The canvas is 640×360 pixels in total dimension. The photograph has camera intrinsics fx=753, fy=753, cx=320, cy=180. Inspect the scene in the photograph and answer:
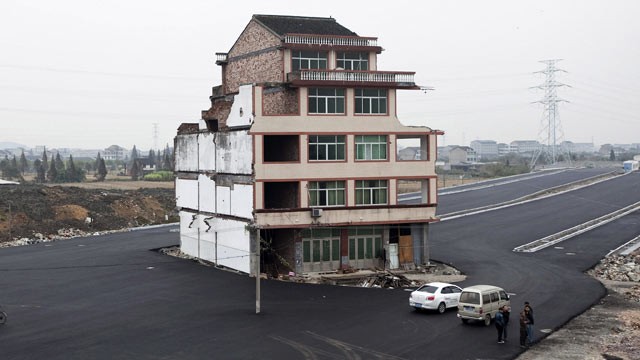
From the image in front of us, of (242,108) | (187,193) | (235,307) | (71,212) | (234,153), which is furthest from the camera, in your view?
(71,212)

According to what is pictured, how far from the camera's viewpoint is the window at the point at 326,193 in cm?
5447

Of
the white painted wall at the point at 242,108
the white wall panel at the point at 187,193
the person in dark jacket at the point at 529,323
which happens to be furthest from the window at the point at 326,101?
the person in dark jacket at the point at 529,323

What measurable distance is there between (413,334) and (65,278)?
28.2 metres

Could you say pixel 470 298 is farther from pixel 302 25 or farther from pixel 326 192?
pixel 302 25

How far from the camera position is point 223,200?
2324 inches

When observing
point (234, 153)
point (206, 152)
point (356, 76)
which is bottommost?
point (234, 153)

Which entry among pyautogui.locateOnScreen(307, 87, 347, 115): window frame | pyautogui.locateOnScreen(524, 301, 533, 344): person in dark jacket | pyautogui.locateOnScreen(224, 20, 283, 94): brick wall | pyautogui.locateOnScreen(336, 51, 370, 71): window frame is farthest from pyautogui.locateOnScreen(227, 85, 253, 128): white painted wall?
pyautogui.locateOnScreen(524, 301, 533, 344): person in dark jacket

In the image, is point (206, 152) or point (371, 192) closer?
point (371, 192)

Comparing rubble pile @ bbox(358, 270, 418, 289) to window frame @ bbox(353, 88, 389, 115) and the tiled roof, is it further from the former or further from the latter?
the tiled roof

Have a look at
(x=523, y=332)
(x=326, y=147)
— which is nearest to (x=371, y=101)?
(x=326, y=147)

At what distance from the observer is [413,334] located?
1380 inches

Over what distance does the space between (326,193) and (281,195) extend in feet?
13.7

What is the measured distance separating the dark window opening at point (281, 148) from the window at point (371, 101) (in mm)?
5397

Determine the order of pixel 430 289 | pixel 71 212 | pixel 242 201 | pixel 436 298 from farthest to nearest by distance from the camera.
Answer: pixel 71 212
pixel 242 201
pixel 430 289
pixel 436 298
